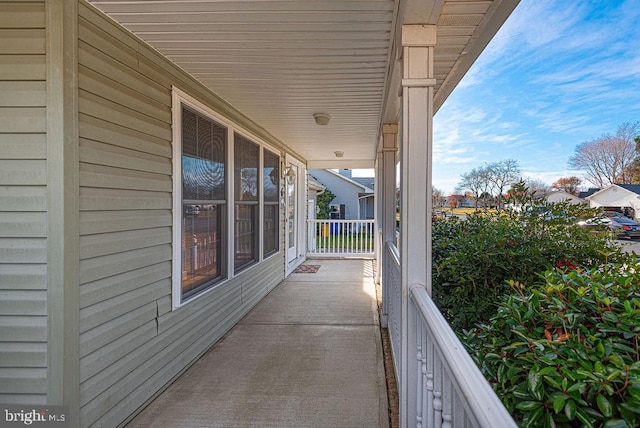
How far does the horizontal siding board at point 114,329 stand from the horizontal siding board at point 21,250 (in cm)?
49

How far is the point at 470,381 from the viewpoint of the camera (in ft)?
2.86

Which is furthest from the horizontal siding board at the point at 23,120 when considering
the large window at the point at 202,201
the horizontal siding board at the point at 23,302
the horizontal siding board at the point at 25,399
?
the horizontal siding board at the point at 25,399

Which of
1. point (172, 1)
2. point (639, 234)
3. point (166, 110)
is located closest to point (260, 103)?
point (166, 110)

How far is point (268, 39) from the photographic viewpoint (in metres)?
2.19

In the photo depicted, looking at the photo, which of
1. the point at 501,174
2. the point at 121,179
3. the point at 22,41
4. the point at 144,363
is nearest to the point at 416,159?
the point at 121,179

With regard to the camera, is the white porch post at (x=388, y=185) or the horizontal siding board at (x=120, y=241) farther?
the white porch post at (x=388, y=185)

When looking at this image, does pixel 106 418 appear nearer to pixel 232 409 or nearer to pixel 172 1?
pixel 232 409

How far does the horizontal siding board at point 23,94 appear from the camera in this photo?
1.70 metres

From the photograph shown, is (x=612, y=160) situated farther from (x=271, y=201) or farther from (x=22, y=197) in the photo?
(x=22, y=197)

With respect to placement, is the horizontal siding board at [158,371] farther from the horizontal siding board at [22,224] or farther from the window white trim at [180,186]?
the horizontal siding board at [22,224]

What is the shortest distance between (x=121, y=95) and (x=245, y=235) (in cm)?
246

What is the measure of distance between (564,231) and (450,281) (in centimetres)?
95

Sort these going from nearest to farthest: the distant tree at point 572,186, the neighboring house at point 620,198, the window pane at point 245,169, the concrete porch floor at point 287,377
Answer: the concrete porch floor at point 287,377 < the neighboring house at point 620,198 < the window pane at point 245,169 < the distant tree at point 572,186

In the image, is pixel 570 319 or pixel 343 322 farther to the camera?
pixel 343 322
